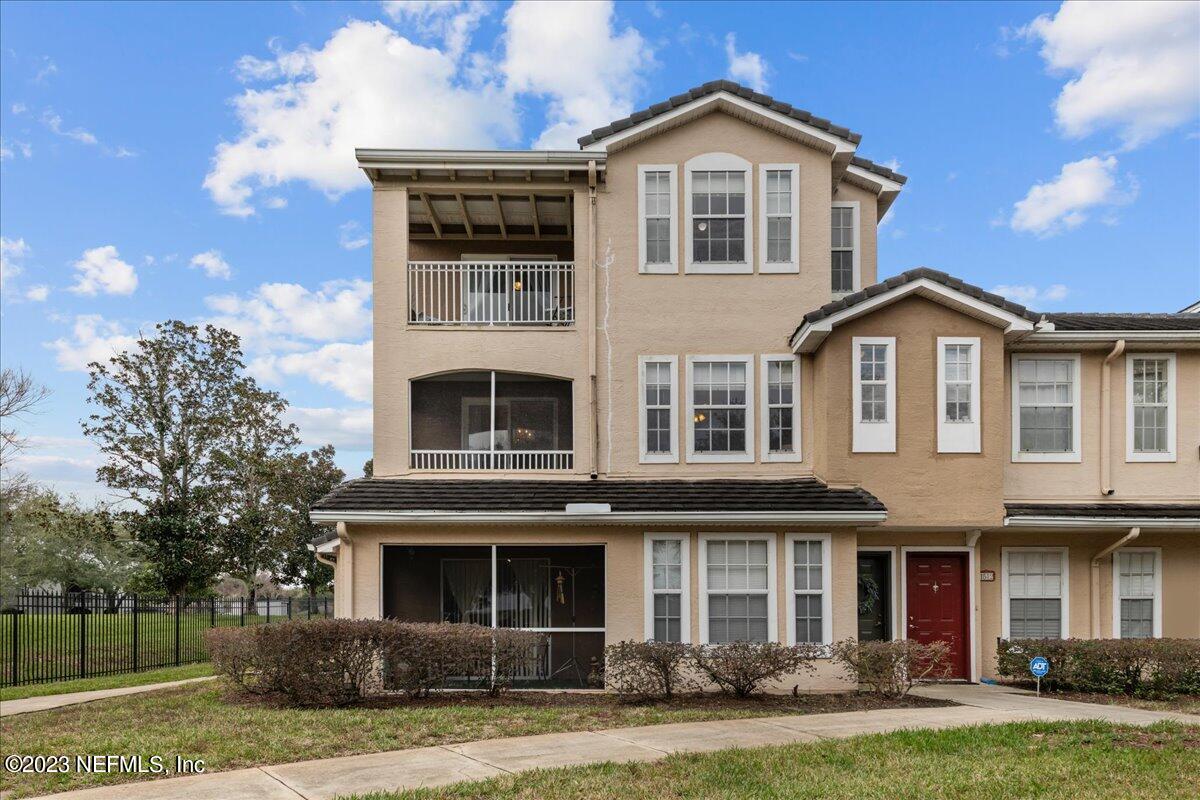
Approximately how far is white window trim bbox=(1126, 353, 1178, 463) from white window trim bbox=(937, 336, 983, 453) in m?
2.98

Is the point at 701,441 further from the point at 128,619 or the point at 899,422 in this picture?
the point at 128,619

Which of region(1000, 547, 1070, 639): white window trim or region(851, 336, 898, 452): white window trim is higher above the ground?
region(851, 336, 898, 452): white window trim

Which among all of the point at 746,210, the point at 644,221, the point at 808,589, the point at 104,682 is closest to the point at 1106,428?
the point at 808,589

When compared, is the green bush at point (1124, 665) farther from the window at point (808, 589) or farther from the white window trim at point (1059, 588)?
the window at point (808, 589)

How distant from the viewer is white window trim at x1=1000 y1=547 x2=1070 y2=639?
600 inches

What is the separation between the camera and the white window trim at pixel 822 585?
45.9 ft

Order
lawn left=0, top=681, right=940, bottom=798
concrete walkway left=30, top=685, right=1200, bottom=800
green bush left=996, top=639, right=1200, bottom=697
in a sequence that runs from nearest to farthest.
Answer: concrete walkway left=30, top=685, right=1200, bottom=800
lawn left=0, top=681, right=940, bottom=798
green bush left=996, top=639, right=1200, bottom=697

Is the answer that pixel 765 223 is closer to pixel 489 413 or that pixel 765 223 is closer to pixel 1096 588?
pixel 489 413

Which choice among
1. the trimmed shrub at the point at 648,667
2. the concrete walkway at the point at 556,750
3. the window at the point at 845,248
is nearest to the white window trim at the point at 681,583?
the trimmed shrub at the point at 648,667

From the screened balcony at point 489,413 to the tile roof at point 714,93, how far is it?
14.5ft

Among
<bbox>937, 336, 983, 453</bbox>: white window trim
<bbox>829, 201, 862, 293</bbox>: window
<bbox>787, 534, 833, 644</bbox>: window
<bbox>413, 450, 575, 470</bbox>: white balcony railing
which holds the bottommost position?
<bbox>787, 534, 833, 644</bbox>: window

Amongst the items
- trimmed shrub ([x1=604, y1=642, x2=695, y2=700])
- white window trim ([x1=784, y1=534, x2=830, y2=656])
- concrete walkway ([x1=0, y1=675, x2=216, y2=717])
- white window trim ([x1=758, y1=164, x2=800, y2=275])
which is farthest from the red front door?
concrete walkway ([x1=0, y1=675, x2=216, y2=717])

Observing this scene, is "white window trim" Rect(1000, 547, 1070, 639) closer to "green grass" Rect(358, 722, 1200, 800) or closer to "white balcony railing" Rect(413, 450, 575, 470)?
"green grass" Rect(358, 722, 1200, 800)

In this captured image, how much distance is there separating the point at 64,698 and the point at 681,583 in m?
10.9
